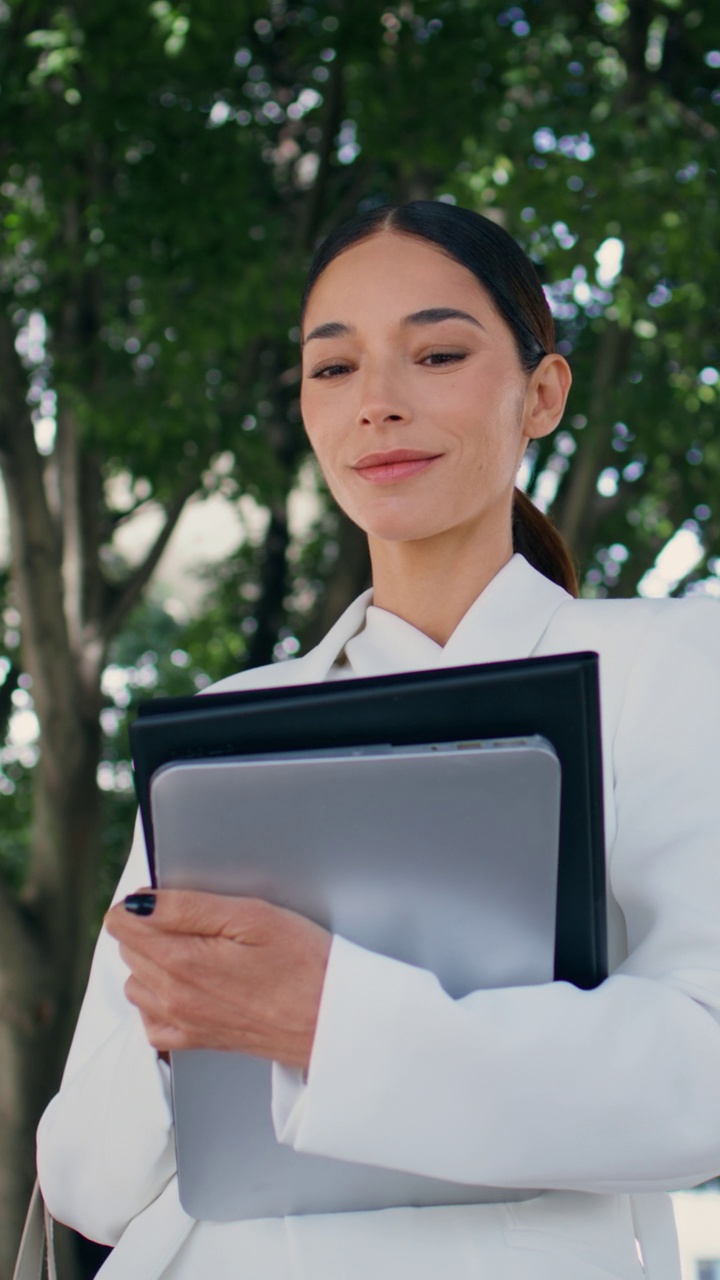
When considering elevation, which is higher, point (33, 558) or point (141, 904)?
point (141, 904)

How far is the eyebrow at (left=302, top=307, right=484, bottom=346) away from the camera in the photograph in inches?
63.0

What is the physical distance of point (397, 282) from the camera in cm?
163

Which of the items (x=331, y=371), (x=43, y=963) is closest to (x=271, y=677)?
(x=331, y=371)

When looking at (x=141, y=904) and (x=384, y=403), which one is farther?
(x=384, y=403)

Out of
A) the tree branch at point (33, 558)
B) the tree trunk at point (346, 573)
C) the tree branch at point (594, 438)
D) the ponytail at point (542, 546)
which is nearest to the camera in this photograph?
the ponytail at point (542, 546)

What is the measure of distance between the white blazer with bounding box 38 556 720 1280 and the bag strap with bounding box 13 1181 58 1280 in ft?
0.11

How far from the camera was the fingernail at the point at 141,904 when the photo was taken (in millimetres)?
1151

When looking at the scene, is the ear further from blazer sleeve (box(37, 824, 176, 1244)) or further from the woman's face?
blazer sleeve (box(37, 824, 176, 1244))

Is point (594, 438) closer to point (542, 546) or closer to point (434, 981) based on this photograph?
point (542, 546)

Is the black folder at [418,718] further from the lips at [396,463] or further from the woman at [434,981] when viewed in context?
the lips at [396,463]

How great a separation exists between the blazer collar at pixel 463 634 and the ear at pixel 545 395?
20 cm

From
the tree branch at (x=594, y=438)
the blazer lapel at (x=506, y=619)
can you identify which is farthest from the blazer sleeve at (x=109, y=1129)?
the tree branch at (x=594, y=438)

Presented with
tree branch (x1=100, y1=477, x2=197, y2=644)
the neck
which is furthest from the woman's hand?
tree branch (x1=100, y1=477, x2=197, y2=644)

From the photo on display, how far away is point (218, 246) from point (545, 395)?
3.71 meters
